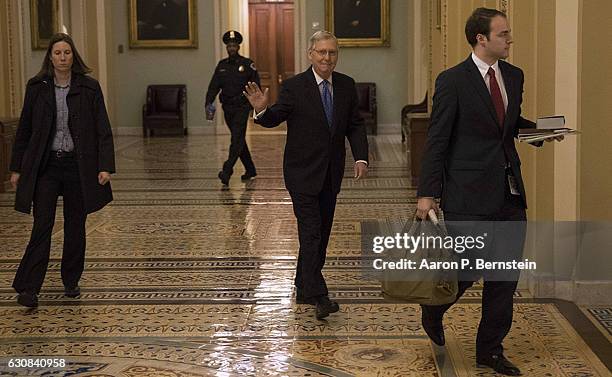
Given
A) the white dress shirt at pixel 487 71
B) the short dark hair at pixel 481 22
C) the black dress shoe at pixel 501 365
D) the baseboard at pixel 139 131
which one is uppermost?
the short dark hair at pixel 481 22

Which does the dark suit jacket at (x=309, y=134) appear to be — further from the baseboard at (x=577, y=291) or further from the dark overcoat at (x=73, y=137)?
the baseboard at (x=577, y=291)

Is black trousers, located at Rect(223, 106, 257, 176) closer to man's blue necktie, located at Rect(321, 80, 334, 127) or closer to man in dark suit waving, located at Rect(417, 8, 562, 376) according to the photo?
man's blue necktie, located at Rect(321, 80, 334, 127)

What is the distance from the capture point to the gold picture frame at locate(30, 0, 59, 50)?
19.1m

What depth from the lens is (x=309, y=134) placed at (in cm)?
657

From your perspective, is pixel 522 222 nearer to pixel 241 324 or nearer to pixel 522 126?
pixel 522 126

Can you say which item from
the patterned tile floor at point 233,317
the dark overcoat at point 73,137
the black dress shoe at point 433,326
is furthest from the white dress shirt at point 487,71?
the dark overcoat at point 73,137

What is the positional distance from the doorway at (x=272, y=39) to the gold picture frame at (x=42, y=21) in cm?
790

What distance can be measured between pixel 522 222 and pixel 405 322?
1465mm

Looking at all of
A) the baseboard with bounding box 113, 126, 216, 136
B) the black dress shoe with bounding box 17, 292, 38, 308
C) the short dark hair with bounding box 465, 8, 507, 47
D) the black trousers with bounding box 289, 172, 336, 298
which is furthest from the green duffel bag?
the baseboard with bounding box 113, 126, 216, 136

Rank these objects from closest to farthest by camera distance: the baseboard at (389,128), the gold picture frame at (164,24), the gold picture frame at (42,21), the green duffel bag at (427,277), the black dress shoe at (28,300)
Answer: the green duffel bag at (427,277) < the black dress shoe at (28,300) < the gold picture frame at (42,21) < the baseboard at (389,128) < the gold picture frame at (164,24)

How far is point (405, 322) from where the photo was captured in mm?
6492

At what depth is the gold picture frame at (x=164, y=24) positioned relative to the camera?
76.7ft

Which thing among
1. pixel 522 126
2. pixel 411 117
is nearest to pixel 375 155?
pixel 411 117

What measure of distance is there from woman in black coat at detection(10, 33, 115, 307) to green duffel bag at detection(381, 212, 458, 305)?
2524 millimetres
